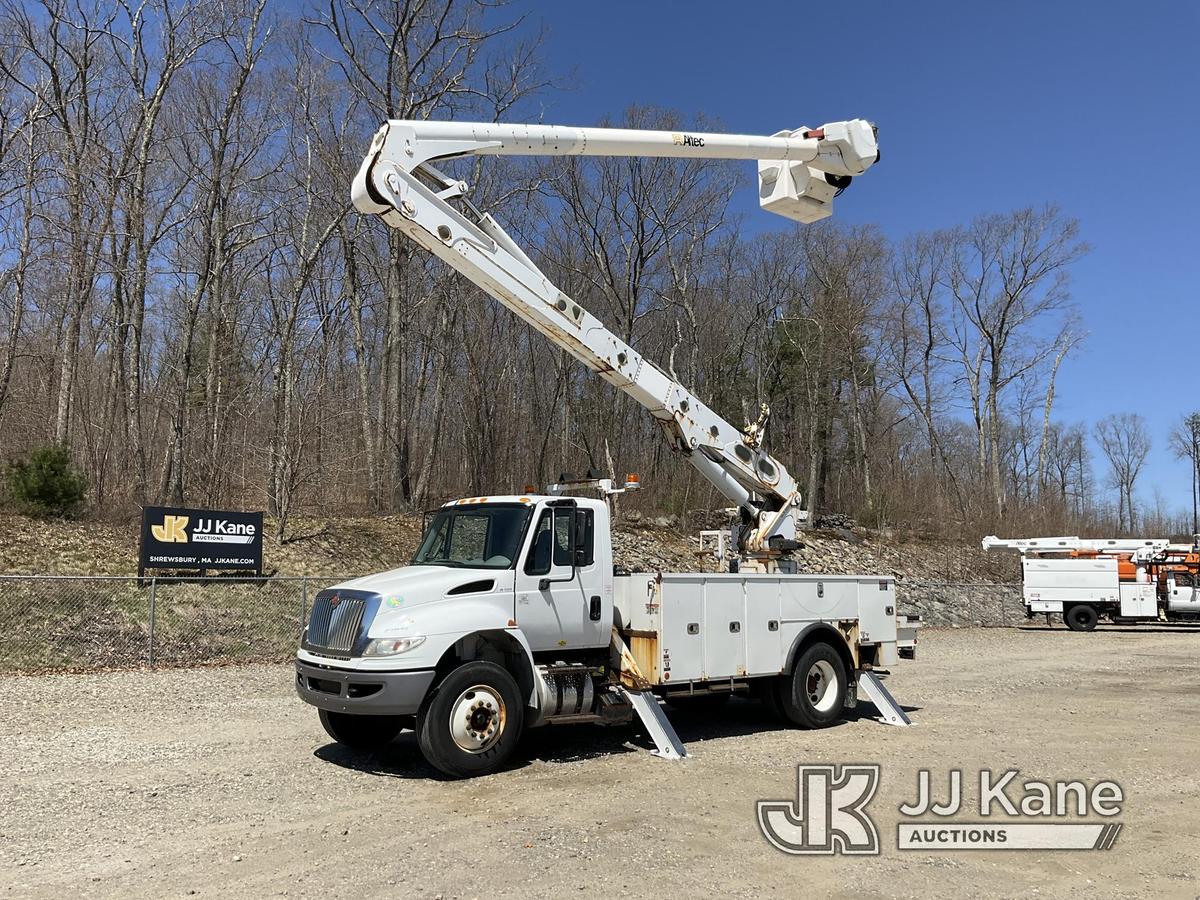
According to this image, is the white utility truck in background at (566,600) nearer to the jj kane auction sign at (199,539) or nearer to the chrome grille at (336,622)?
the chrome grille at (336,622)

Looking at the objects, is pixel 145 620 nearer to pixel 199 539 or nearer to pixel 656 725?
pixel 199 539

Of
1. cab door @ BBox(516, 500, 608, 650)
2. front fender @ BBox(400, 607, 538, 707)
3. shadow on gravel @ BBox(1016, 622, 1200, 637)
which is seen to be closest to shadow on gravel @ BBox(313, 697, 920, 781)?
front fender @ BBox(400, 607, 538, 707)

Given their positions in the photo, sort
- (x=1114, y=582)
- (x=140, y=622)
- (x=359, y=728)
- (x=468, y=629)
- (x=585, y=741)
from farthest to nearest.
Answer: (x=1114, y=582), (x=140, y=622), (x=585, y=741), (x=359, y=728), (x=468, y=629)

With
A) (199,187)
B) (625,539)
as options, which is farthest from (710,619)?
(199,187)

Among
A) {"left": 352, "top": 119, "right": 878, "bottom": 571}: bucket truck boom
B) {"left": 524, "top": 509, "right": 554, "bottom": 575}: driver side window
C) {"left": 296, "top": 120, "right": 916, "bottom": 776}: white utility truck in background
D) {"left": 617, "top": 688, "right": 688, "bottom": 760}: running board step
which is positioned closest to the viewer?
{"left": 296, "top": 120, "right": 916, "bottom": 776}: white utility truck in background

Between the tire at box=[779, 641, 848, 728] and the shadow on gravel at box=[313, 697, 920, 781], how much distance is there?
221mm

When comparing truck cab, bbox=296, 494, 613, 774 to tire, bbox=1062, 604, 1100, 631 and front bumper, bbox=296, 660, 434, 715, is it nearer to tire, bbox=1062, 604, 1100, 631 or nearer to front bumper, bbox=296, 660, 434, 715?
front bumper, bbox=296, 660, 434, 715

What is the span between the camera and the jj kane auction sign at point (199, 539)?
16.5m

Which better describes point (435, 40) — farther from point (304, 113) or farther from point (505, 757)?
point (505, 757)

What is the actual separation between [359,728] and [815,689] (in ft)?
17.3

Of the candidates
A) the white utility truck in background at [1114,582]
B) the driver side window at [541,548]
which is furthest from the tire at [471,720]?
the white utility truck in background at [1114,582]

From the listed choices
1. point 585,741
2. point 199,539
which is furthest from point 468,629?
point 199,539

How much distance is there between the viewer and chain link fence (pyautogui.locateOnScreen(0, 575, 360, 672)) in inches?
562

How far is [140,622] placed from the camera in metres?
15.4
